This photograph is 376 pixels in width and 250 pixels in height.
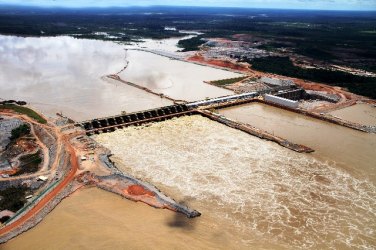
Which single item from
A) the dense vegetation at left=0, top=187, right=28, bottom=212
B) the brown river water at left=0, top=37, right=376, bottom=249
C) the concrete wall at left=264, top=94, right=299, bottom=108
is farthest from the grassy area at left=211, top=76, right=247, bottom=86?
the dense vegetation at left=0, top=187, right=28, bottom=212

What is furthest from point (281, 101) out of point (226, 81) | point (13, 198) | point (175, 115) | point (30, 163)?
point (13, 198)

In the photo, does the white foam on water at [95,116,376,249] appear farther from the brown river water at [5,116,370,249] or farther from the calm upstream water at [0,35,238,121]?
the calm upstream water at [0,35,238,121]

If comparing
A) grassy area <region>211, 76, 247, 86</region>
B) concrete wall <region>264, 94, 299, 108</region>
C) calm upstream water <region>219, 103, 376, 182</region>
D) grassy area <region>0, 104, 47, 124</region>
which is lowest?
calm upstream water <region>219, 103, 376, 182</region>

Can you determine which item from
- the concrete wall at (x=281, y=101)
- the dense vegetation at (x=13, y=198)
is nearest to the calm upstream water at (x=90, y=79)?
the concrete wall at (x=281, y=101)

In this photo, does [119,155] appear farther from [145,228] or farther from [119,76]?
[119,76]

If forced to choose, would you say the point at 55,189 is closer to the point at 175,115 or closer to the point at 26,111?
the point at 175,115

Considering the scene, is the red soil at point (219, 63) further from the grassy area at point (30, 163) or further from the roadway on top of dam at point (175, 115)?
the grassy area at point (30, 163)
